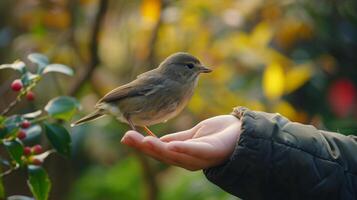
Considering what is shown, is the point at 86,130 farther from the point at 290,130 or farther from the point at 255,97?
the point at 290,130

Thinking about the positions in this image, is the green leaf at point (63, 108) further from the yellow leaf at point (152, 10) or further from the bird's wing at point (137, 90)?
the yellow leaf at point (152, 10)

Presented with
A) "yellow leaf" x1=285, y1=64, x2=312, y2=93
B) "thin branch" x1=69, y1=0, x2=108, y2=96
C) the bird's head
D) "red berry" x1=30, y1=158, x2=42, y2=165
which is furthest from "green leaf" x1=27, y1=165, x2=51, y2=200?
"yellow leaf" x1=285, y1=64, x2=312, y2=93

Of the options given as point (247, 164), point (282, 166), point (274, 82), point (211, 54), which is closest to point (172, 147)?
point (247, 164)

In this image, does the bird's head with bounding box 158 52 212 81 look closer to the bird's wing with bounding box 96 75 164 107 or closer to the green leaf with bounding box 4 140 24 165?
the bird's wing with bounding box 96 75 164 107

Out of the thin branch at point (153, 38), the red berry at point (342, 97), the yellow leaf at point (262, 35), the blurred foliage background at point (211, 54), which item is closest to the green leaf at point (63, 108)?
the blurred foliage background at point (211, 54)

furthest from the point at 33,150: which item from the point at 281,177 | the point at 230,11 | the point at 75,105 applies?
the point at 230,11

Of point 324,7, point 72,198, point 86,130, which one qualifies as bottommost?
point 72,198
